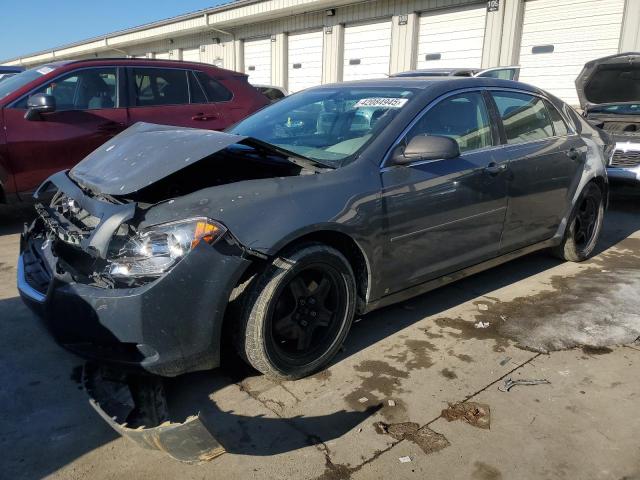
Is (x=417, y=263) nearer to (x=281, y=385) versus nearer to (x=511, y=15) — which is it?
(x=281, y=385)

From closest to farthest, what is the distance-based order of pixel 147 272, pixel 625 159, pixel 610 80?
1. pixel 147 272
2. pixel 625 159
3. pixel 610 80

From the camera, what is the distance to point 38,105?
4.98 m

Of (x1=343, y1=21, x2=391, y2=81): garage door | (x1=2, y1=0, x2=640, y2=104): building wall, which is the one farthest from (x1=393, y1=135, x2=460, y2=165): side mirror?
(x1=343, y1=21, x2=391, y2=81): garage door

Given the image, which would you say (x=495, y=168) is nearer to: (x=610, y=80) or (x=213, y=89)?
(x=213, y=89)

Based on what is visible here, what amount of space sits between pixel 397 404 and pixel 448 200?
1.31m

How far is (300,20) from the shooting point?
17.5m

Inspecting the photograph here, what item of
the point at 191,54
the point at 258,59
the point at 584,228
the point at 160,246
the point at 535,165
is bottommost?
the point at 584,228

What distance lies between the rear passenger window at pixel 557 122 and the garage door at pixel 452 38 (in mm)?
9064

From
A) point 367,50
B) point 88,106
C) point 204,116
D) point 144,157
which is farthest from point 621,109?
point 367,50

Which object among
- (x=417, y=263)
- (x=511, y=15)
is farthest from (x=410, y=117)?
(x=511, y=15)

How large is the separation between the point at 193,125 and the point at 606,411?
5.06 meters

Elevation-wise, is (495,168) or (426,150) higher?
(426,150)

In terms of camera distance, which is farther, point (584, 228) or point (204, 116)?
point (204, 116)

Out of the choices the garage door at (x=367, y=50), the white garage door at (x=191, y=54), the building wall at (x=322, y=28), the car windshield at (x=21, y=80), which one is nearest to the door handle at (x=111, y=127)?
the car windshield at (x=21, y=80)
